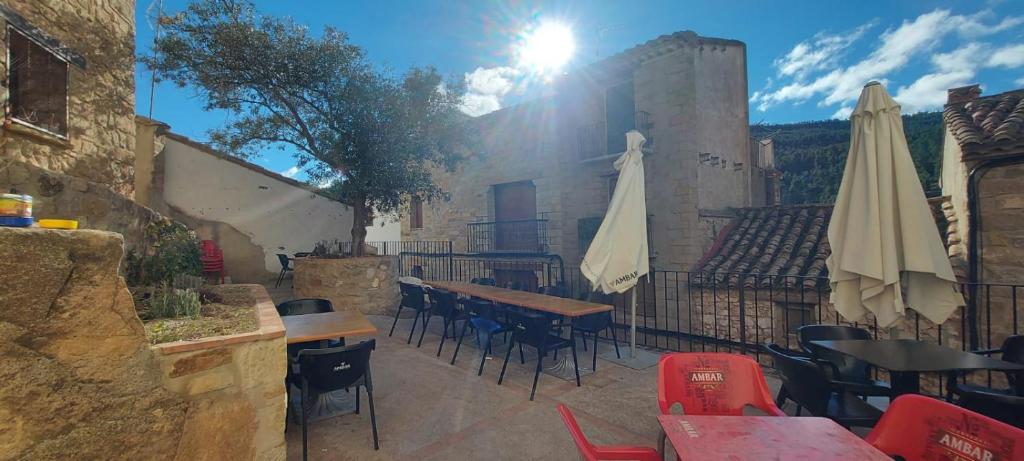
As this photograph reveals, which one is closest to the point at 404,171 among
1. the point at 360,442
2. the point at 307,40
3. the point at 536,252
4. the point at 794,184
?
the point at 307,40

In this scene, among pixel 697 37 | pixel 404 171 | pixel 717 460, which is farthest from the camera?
pixel 697 37

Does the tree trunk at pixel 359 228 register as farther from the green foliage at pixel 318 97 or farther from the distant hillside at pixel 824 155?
the distant hillside at pixel 824 155

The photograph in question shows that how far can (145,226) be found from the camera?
440 centimetres

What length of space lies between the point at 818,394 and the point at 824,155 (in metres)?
20.3

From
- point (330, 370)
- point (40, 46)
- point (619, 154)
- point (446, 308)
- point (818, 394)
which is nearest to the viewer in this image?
point (818, 394)

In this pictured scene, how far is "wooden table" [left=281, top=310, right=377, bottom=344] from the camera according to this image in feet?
10.9

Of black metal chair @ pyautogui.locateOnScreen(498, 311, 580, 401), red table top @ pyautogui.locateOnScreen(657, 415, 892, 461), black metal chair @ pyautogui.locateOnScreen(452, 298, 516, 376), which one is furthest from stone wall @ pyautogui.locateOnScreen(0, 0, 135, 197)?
red table top @ pyautogui.locateOnScreen(657, 415, 892, 461)

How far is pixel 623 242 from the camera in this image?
5172 mm

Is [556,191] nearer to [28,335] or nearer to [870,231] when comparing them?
[870,231]

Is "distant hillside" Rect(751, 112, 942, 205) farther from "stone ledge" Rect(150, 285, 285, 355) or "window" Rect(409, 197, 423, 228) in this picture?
"stone ledge" Rect(150, 285, 285, 355)

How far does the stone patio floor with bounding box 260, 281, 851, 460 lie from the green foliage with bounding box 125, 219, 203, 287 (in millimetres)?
1990

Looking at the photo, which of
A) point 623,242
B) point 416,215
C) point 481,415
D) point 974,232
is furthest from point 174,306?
point 416,215

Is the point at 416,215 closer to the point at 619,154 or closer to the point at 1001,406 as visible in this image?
the point at 619,154

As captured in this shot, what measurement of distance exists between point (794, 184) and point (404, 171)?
58.8 feet
